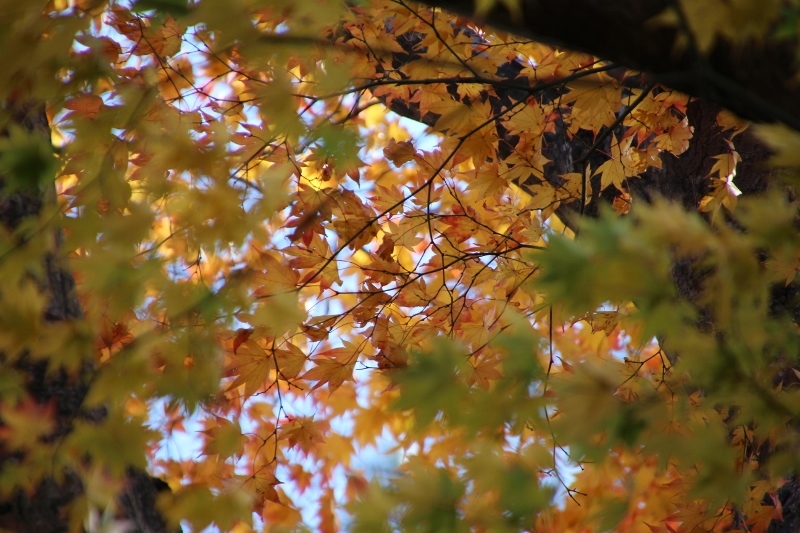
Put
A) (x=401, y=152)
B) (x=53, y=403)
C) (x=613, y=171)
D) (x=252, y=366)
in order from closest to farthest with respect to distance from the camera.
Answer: (x=53, y=403), (x=252, y=366), (x=401, y=152), (x=613, y=171)

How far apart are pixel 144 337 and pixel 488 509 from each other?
69 centimetres

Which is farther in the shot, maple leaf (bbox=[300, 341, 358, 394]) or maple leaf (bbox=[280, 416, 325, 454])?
maple leaf (bbox=[280, 416, 325, 454])

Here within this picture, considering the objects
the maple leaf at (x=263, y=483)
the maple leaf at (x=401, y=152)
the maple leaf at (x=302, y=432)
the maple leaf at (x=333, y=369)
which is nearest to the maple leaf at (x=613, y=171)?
the maple leaf at (x=401, y=152)

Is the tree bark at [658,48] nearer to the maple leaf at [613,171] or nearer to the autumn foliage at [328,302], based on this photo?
the autumn foliage at [328,302]

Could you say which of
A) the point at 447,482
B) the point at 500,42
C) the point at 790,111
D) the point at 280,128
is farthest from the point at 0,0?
the point at 500,42

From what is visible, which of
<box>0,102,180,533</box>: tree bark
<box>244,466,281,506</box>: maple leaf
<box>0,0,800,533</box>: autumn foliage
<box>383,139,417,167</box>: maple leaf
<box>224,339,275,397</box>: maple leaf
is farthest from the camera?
<box>383,139,417,167</box>: maple leaf

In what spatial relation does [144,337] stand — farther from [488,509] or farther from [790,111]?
[790,111]

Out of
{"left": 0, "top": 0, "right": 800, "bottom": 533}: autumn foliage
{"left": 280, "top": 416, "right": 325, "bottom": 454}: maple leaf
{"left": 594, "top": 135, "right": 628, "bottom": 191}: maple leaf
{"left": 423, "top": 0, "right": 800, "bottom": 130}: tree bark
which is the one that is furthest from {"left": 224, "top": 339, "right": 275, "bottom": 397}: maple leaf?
{"left": 594, "top": 135, "right": 628, "bottom": 191}: maple leaf

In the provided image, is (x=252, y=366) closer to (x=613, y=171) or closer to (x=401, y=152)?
(x=401, y=152)

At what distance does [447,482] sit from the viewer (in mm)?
1059

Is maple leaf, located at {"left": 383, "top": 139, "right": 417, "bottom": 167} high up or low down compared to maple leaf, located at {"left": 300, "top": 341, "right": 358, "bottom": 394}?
up

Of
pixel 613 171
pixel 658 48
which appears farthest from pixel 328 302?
pixel 658 48

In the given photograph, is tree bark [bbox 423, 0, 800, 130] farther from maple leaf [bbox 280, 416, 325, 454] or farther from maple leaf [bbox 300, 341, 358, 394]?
maple leaf [bbox 280, 416, 325, 454]

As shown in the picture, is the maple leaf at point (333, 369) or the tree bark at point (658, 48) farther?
the maple leaf at point (333, 369)
